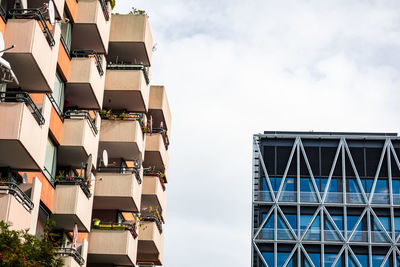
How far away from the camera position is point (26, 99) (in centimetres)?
2511

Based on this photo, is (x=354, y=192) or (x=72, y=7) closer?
(x=72, y=7)

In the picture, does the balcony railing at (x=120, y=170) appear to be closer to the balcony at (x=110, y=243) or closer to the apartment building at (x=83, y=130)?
the apartment building at (x=83, y=130)

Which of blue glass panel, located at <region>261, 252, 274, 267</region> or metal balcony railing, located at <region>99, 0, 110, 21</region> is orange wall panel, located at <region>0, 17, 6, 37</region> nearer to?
metal balcony railing, located at <region>99, 0, 110, 21</region>

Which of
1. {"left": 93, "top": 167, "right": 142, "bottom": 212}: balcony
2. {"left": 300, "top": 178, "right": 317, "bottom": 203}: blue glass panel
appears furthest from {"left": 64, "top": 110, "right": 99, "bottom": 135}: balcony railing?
{"left": 300, "top": 178, "right": 317, "bottom": 203}: blue glass panel

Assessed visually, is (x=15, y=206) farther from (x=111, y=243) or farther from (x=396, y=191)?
(x=396, y=191)

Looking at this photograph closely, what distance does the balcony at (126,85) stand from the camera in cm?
3775

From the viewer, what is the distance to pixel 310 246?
7175 centimetres

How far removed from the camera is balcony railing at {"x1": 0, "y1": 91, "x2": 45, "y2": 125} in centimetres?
2492

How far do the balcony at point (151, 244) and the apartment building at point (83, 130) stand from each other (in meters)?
0.06

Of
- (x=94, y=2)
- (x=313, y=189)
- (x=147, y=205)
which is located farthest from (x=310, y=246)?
(x=94, y=2)

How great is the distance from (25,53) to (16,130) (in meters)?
2.39

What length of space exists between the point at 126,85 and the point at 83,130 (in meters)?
6.40

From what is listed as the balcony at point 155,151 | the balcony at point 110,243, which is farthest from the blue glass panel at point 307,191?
the balcony at point 110,243

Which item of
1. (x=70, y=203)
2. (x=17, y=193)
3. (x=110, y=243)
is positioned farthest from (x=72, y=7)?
(x=17, y=193)
